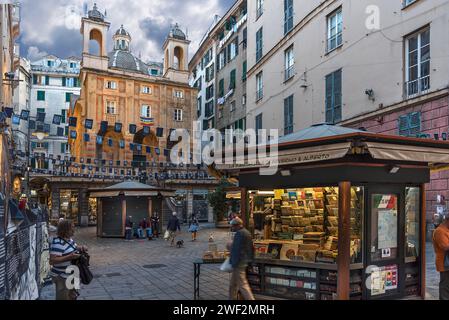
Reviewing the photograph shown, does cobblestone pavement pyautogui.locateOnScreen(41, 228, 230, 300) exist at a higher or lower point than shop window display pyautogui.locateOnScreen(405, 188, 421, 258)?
lower

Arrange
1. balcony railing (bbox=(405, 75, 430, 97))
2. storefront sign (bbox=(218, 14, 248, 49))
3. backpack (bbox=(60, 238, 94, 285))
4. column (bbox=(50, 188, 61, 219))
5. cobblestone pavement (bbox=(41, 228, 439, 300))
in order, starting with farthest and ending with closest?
storefront sign (bbox=(218, 14, 248, 49))
column (bbox=(50, 188, 61, 219))
balcony railing (bbox=(405, 75, 430, 97))
cobblestone pavement (bbox=(41, 228, 439, 300))
backpack (bbox=(60, 238, 94, 285))

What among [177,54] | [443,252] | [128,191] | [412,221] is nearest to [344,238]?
[443,252]

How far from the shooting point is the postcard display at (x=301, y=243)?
23.7ft

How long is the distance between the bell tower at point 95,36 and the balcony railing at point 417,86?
30.9m

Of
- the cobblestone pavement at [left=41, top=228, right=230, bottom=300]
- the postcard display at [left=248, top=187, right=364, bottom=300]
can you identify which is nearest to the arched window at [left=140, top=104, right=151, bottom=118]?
the cobblestone pavement at [left=41, top=228, right=230, bottom=300]

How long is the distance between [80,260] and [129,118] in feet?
121

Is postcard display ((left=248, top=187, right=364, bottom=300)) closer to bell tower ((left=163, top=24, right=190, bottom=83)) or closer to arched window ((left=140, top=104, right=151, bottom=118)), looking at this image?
arched window ((left=140, top=104, right=151, bottom=118))

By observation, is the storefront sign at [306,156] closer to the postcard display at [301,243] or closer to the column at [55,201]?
the postcard display at [301,243]

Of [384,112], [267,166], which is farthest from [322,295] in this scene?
[384,112]

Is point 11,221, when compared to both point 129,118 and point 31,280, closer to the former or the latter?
point 31,280

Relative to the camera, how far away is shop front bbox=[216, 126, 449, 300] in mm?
6980

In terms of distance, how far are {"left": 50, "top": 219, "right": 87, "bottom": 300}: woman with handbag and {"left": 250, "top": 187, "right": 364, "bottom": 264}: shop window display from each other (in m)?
3.46

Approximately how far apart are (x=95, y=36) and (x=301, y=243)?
40.2 m

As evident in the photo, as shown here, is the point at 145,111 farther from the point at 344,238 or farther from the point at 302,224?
the point at 344,238
